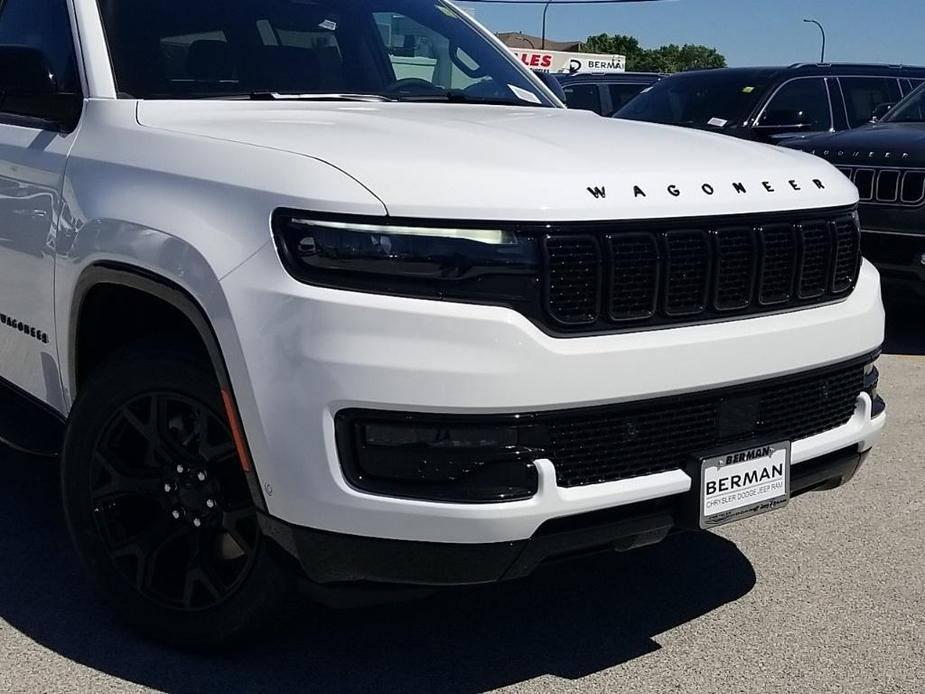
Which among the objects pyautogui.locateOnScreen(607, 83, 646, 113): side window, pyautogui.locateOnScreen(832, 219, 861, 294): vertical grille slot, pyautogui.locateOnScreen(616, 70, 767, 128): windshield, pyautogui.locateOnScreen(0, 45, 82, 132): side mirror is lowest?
pyautogui.locateOnScreen(607, 83, 646, 113): side window

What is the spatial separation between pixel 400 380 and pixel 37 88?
A: 5.52ft

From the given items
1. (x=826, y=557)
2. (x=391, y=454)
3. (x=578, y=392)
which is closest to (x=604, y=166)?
(x=578, y=392)

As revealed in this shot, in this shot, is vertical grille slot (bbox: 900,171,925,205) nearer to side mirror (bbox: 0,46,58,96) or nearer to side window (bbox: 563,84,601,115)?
side mirror (bbox: 0,46,58,96)

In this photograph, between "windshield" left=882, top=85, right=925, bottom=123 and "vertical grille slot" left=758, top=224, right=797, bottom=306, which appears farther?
"windshield" left=882, top=85, right=925, bottom=123

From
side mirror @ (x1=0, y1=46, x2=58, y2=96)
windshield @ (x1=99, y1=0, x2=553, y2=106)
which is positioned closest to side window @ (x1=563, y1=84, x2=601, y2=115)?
windshield @ (x1=99, y1=0, x2=553, y2=106)

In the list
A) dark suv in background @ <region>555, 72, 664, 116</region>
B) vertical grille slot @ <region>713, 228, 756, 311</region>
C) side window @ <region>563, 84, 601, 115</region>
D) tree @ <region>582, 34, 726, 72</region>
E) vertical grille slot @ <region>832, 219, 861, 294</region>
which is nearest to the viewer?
vertical grille slot @ <region>713, 228, 756, 311</region>

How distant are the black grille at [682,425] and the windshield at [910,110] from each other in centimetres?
549

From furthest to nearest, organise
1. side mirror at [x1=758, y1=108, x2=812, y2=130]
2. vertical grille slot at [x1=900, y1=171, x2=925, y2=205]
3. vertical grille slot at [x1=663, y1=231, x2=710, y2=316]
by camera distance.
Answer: side mirror at [x1=758, y1=108, x2=812, y2=130] → vertical grille slot at [x1=900, y1=171, x2=925, y2=205] → vertical grille slot at [x1=663, y1=231, x2=710, y2=316]

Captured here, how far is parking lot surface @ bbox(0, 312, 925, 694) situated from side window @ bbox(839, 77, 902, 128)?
6.70 metres

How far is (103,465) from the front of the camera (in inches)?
128

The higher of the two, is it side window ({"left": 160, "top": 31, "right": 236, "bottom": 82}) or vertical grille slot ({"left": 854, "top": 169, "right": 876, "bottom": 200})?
side window ({"left": 160, "top": 31, "right": 236, "bottom": 82})

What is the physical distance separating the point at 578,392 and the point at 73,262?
1530 millimetres

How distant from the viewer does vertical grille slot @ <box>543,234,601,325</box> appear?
2688 mm

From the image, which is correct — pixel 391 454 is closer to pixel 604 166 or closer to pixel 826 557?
pixel 604 166
